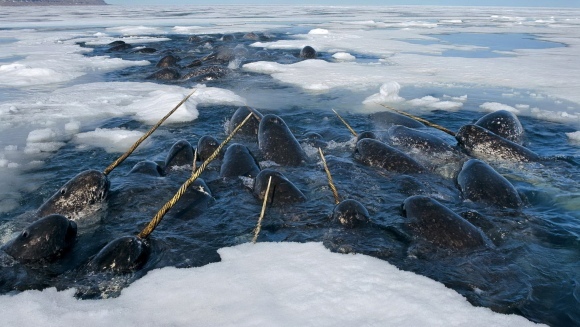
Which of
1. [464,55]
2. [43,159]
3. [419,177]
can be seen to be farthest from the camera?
[464,55]

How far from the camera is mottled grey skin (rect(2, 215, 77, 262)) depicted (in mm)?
4344

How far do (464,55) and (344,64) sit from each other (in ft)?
21.2

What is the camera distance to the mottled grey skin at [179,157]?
6984 mm

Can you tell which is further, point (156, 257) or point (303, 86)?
point (303, 86)

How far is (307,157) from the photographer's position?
24.3ft

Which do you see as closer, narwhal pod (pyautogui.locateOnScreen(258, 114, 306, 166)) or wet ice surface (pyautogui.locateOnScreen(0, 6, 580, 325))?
wet ice surface (pyautogui.locateOnScreen(0, 6, 580, 325))

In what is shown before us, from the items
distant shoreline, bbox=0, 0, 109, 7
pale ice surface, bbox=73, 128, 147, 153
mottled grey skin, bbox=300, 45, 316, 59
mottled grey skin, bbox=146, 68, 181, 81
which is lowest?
pale ice surface, bbox=73, 128, 147, 153

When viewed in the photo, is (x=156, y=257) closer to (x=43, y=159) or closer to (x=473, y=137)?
(x=43, y=159)

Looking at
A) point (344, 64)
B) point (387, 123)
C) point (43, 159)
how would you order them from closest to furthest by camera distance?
point (43, 159)
point (387, 123)
point (344, 64)

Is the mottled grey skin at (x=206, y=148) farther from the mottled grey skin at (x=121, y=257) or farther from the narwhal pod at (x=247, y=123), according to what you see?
the mottled grey skin at (x=121, y=257)

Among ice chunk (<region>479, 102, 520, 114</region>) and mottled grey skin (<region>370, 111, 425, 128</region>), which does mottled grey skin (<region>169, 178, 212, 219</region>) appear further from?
ice chunk (<region>479, 102, 520, 114</region>)

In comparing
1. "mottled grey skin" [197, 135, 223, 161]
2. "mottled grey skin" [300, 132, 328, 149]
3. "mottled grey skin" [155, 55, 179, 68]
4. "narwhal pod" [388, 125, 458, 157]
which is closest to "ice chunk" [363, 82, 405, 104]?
"narwhal pod" [388, 125, 458, 157]

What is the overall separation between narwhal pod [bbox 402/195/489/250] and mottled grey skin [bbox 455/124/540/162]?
2964mm

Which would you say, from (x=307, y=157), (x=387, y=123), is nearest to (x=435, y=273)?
(x=307, y=157)
